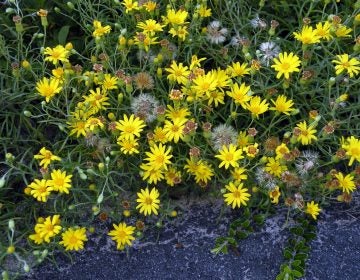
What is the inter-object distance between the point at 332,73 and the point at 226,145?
2.25 ft

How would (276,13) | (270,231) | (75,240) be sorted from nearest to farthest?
(75,240) → (270,231) → (276,13)

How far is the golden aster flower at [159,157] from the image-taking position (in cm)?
245

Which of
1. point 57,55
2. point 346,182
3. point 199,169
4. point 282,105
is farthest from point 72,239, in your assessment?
point 346,182

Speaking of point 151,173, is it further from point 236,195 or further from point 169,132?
point 236,195

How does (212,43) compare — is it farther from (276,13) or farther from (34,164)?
(34,164)

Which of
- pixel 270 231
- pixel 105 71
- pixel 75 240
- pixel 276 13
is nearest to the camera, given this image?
pixel 75 240

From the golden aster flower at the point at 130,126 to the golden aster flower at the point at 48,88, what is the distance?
0.29 m

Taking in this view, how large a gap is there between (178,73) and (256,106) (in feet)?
1.16

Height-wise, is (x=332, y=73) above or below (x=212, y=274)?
above

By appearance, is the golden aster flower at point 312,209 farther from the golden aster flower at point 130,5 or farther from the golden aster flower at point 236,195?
the golden aster flower at point 130,5

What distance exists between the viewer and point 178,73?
263 cm

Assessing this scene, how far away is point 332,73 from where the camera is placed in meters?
2.82

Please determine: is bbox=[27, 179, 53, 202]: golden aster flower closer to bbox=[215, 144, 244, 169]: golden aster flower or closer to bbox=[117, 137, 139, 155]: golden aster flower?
bbox=[117, 137, 139, 155]: golden aster flower

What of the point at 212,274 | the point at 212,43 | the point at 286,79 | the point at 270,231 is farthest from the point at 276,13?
the point at 212,274
